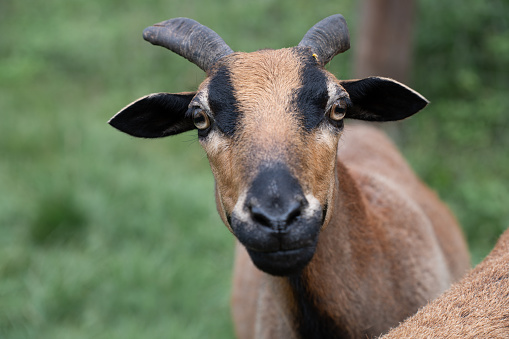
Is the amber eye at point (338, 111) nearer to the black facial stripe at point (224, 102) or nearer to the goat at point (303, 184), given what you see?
the goat at point (303, 184)

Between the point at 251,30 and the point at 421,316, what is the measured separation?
916cm

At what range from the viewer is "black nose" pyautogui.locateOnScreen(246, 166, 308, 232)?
2.59 meters

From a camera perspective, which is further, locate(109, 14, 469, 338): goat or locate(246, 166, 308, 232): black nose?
locate(109, 14, 469, 338): goat

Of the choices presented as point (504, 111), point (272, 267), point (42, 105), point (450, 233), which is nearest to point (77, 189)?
point (42, 105)

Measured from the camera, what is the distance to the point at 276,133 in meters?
2.87

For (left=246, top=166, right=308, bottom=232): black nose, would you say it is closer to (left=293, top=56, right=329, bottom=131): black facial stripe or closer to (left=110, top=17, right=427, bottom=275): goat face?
(left=110, top=17, right=427, bottom=275): goat face

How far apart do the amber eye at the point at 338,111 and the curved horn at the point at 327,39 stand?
0.32 meters

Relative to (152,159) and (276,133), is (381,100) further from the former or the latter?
(152,159)

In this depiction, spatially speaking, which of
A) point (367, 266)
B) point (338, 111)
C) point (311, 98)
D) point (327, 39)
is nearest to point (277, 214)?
point (311, 98)

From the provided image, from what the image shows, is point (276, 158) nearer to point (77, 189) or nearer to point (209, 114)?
point (209, 114)

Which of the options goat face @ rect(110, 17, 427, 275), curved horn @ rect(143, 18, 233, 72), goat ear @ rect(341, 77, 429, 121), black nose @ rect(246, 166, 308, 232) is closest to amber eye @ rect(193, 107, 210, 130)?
goat face @ rect(110, 17, 427, 275)

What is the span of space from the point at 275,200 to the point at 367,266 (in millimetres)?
1223

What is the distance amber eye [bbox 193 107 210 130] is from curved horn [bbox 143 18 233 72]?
1.12 ft

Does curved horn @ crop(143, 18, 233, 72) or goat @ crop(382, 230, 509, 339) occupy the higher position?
curved horn @ crop(143, 18, 233, 72)
